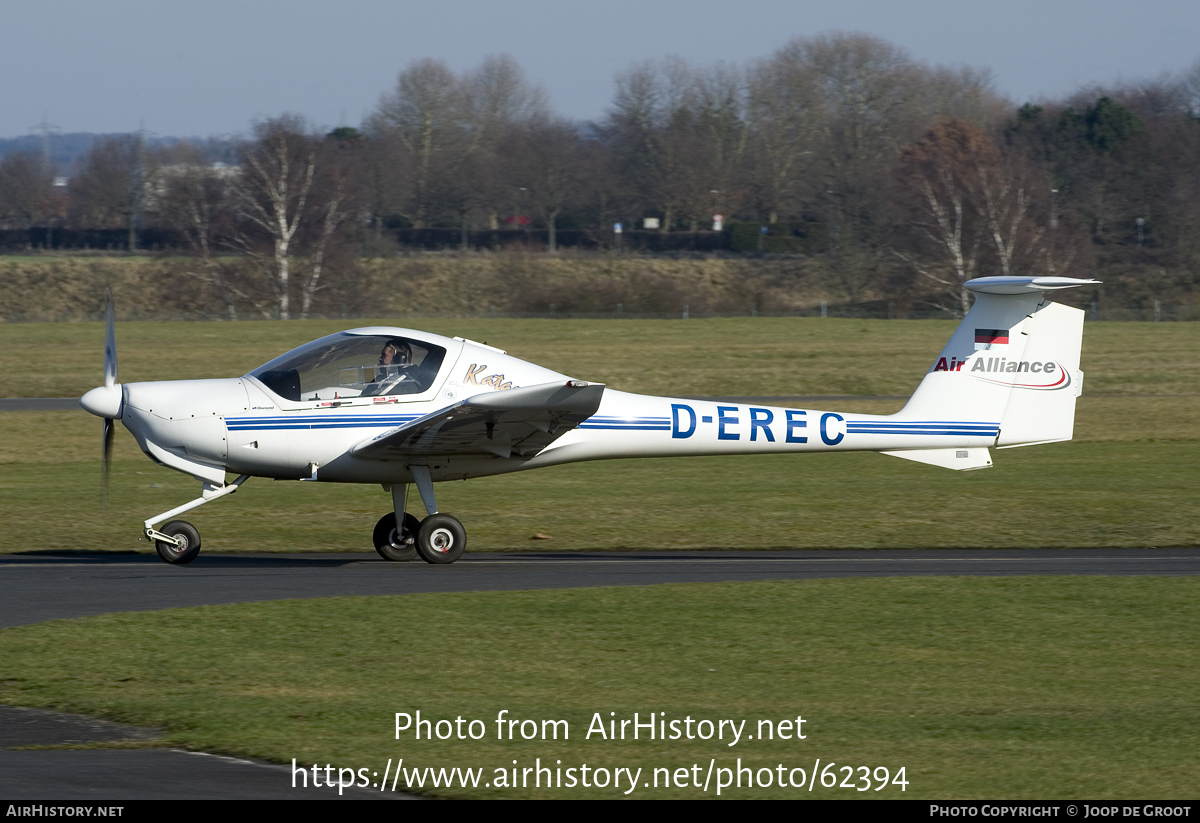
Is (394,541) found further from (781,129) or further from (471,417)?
(781,129)

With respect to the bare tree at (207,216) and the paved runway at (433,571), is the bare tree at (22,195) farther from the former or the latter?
the paved runway at (433,571)

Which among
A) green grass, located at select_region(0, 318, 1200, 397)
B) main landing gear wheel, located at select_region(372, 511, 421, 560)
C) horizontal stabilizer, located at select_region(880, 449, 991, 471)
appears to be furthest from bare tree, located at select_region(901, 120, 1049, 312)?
main landing gear wheel, located at select_region(372, 511, 421, 560)

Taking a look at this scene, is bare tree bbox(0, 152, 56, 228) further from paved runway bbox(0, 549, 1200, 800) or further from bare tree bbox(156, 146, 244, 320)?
paved runway bbox(0, 549, 1200, 800)

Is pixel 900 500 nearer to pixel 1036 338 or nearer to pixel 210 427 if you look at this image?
pixel 1036 338

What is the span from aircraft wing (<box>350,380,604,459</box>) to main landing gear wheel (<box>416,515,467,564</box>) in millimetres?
675

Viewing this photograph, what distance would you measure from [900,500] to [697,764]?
11.7 metres

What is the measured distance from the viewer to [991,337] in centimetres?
1348

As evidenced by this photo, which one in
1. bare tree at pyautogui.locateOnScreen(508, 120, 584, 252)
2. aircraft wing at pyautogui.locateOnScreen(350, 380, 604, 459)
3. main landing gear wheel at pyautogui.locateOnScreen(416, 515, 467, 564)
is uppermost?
bare tree at pyautogui.locateOnScreen(508, 120, 584, 252)

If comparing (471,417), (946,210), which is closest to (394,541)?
Result: (471,417)

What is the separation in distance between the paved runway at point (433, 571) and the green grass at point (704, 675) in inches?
29.6

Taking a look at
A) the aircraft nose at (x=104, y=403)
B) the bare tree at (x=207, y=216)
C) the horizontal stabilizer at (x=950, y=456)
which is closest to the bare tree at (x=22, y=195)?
the bare tree at (x=207, y=216)

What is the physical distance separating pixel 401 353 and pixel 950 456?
17.9 feet

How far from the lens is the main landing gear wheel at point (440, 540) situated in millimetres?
12953

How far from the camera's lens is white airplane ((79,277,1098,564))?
12461 millimetres
